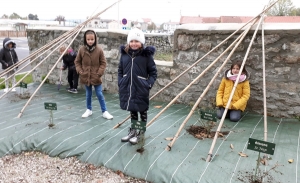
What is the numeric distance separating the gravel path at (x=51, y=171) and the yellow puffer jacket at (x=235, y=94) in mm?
1801

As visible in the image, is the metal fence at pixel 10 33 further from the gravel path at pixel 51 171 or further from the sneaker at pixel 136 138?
the sneaker at pixel 136 138

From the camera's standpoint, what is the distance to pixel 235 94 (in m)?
3.79

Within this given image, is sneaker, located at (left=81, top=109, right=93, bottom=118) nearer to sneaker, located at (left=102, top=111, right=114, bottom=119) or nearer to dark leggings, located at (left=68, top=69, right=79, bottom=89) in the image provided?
sneaker, located at (left=102, top=111, right=114, bottom=119)

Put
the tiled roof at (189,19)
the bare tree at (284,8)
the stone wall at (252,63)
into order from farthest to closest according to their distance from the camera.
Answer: the bare tree at (284,8) < the tiled roof at (189,19) < the stone wall at (252,63)

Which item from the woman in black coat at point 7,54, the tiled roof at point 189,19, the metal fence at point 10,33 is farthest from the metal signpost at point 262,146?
the metal fence at point 10,33

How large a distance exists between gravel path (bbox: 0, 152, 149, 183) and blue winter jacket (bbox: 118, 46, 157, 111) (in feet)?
2.51

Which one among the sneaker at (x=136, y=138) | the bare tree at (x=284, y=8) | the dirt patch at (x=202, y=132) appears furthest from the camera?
the bare tree at (x=284, y=8)

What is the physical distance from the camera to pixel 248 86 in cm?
376

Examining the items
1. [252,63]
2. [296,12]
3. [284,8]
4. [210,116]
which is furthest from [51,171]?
[296,12]

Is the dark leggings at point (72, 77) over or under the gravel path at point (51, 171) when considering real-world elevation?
over

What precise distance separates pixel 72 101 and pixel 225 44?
2.70 metres

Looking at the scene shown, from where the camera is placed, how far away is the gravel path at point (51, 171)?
2.63 metres

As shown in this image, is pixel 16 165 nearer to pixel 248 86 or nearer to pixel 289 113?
pixel 248 86

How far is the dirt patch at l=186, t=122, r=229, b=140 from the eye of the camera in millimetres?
3259
